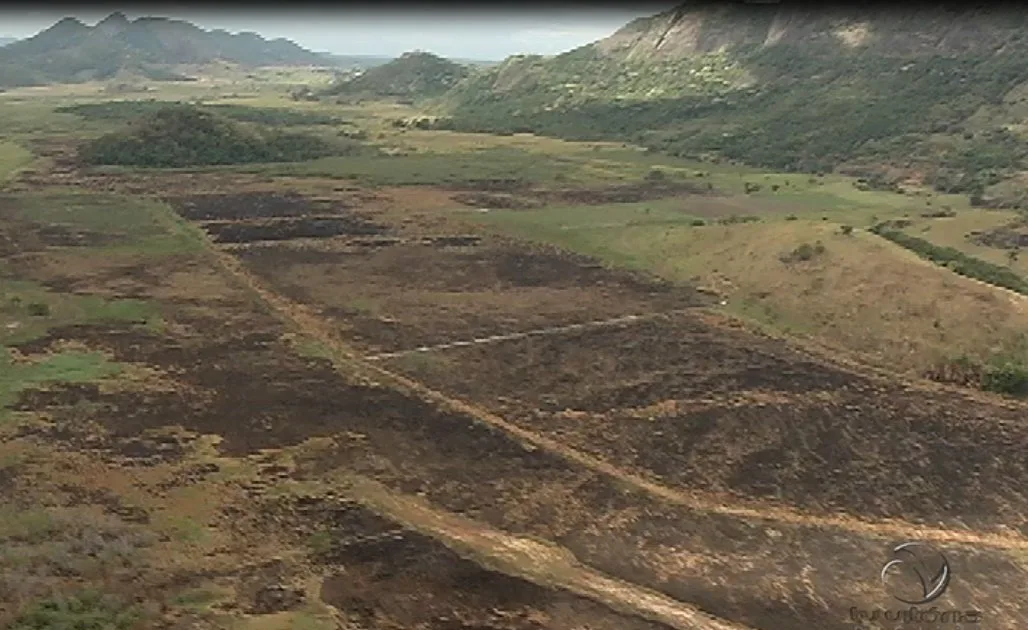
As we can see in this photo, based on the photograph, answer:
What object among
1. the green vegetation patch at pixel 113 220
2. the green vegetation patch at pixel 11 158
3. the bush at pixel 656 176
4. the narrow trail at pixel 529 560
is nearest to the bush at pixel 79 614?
the narrow trail at pixel 529 560

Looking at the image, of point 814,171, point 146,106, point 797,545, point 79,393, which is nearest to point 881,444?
point 797,545

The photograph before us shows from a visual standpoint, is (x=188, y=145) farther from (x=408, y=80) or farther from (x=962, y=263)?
(x=408, y=80)

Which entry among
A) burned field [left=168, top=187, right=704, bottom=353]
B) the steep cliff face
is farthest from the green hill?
the steep cliff face

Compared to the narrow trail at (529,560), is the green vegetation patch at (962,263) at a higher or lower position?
higher

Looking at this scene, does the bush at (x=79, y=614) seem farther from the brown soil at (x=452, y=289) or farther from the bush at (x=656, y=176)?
the bush at (x=656, y=176)

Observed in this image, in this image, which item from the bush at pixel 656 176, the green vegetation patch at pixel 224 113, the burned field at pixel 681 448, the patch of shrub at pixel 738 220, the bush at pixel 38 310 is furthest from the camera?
the green vegetation patch at pixel 224 113

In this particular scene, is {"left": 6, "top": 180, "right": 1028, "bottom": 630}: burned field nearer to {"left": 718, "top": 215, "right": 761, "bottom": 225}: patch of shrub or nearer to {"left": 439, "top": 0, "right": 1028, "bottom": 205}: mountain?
{"left": 718, "top": 215, "right": 761, "bottom": 225}: patch of shrub

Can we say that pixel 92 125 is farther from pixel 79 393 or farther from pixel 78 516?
pixel 78 516
